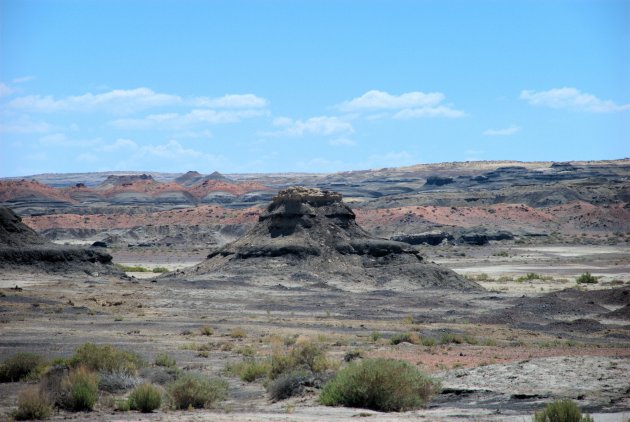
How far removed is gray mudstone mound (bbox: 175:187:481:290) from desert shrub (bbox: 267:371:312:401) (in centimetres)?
3600

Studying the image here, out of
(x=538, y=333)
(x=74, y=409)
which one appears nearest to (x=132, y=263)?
(x=538, y=333)

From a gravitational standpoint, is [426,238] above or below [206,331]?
below

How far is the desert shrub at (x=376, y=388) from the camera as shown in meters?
18.2

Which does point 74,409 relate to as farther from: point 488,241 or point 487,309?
point 488,241

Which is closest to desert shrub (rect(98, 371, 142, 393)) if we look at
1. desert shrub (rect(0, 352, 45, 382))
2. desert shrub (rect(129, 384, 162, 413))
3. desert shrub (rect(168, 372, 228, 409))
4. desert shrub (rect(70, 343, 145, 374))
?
desert shrub (rect(70, 343, 145, 374))

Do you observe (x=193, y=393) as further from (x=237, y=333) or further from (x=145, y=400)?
(x=237, y=333)

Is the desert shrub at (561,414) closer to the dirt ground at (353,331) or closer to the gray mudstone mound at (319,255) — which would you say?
the dirt ground at (353,331)

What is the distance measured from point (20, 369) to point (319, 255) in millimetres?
40135

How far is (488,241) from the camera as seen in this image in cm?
11175

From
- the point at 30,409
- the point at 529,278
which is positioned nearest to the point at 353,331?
the point at 30,409

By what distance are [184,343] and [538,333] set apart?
14697 millimetres

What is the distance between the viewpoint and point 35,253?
57062 millimetres

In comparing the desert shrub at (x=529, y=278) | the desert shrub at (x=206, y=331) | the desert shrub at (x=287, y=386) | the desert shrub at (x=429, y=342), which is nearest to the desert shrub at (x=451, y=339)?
the desert shrub at (x=429, y=342)

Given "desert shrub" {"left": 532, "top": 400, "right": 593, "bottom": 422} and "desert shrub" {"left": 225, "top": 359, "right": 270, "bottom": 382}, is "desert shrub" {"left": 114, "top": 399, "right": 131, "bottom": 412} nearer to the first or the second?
"desert shrub" {"left": 225, "top": 359, "right": 270, "bottom": 382}
